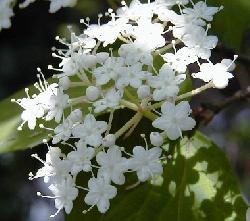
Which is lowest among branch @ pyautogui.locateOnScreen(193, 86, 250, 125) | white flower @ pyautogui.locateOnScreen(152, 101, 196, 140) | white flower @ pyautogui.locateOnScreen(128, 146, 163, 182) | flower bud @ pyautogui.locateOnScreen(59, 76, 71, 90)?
branch @ pyautogui.locateOnScreen(193, 86, 250, 125)

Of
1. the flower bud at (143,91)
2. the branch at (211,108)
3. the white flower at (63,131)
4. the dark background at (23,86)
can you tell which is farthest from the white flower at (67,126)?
the dark background at (23,86)

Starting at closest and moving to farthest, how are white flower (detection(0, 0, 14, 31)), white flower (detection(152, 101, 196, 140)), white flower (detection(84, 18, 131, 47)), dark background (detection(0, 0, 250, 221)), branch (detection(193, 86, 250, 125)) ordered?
white flower (detection(152, 101, 196, 140)) < white flower (detection(84, 18, 131, 47)) < branch (detection(193, 86, 250, 125)) < white flower (detection(0, 0, 14, 31)) < dark background (detection(0, 0, 250, 221))

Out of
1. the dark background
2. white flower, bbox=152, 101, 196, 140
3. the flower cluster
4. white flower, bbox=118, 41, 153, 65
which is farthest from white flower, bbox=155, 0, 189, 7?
the dark background

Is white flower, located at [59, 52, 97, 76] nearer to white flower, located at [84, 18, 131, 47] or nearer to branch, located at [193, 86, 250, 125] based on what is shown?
white flower, located at [84, 18, 131, 47]

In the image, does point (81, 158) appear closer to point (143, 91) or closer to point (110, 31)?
point (143, 91)

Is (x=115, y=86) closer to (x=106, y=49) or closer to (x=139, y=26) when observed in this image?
(x=139, y=26)

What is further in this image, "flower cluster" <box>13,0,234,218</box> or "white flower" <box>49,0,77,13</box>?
"white flower" <box>49,0,77,13</box>

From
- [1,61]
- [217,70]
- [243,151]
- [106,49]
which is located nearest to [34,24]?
[1,61]

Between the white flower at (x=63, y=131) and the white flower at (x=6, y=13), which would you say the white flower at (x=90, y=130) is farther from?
the white flower at (x=6, y=13)
